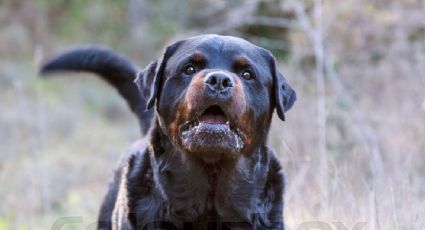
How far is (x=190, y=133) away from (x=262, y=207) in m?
0.73

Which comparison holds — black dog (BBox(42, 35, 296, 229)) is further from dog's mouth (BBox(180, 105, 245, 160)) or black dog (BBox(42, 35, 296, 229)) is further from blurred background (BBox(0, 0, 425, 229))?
blurred background (BBox(0, 0, 425, 229))

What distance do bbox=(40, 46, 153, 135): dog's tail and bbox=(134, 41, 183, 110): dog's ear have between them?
4.46 feet

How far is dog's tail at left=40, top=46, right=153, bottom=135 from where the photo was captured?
244 inches

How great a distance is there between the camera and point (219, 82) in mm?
4145

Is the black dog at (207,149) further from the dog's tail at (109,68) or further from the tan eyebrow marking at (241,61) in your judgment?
the dog's tail at (109,68)

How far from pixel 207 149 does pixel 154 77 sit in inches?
25.2

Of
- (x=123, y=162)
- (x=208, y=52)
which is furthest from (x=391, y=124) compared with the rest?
(x=208, y=52)

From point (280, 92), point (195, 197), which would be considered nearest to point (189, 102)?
point (195, 197)

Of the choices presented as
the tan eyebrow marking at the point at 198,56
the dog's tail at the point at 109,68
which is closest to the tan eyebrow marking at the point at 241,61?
the tan eyebrow marking at the point at 198,56

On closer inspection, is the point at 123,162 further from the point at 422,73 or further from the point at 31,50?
the point at 31,50

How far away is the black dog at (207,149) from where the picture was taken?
430cm

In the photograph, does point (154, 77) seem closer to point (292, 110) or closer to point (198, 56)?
point (198, 56)

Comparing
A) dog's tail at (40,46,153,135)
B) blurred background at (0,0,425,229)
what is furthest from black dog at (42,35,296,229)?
dog's tail at (40,46,153,135)

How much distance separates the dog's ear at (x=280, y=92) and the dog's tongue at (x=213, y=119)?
523 millimetres
